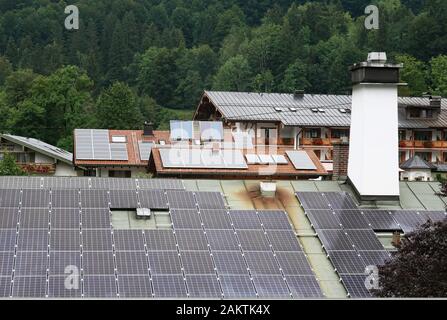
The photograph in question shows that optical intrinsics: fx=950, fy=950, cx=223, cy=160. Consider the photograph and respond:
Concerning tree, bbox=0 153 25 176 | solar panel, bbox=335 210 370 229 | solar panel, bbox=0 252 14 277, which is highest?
solar panel, bbox=0 252 14 277

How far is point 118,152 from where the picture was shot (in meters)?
67.4

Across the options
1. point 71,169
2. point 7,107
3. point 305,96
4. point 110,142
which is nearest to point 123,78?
point 7,107

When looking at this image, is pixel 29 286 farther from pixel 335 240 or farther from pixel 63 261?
pixel 335 240

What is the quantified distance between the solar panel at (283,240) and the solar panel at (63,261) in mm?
4792

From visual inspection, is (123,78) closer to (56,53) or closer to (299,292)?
(56,53)

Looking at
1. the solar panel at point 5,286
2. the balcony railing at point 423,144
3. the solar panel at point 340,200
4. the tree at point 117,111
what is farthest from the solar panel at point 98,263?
the tree at point 117,111

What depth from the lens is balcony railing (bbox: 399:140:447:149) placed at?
9512 centimetres

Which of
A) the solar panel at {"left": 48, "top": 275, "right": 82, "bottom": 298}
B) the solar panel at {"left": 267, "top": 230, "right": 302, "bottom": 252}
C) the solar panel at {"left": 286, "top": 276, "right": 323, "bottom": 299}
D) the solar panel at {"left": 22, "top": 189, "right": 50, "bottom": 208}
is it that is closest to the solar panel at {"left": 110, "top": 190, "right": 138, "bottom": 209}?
the solar panel at {"left": 22, "top": 189, "right": 50, "bottom": 208}

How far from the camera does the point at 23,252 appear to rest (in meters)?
20.9

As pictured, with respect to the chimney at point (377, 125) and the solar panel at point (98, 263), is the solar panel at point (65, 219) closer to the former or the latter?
the solar panel at point (98, 263)

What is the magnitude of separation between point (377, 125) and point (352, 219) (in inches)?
144

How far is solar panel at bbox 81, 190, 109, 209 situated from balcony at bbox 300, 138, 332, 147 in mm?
66273

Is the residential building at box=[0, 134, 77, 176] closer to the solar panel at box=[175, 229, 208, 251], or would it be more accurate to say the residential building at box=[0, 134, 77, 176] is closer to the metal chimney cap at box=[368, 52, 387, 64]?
the metal chimney cap at box=[368, 52, 387, 64]
